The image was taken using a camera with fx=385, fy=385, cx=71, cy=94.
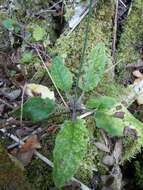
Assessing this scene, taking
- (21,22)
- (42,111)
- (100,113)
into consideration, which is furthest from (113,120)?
(21,22)

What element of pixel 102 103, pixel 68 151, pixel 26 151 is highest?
pixel 102 103

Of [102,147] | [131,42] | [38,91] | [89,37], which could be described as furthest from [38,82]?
[131,42]

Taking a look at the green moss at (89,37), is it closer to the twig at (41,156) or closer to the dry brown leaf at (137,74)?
the dry brown leaf at (137,74)

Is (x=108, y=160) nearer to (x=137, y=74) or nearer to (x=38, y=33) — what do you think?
(x=137, y=74)

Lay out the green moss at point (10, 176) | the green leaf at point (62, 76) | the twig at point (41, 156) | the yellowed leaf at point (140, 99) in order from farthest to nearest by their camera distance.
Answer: the yellowed leaf at point (140, 99)
the green leaf at point (62, 76)
the twig at point (41, 156)
the green moss at point (10, 176)

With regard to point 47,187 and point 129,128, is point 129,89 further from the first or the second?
point 47,187

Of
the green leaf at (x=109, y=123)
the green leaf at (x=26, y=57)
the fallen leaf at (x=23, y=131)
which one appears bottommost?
the fallen leaf at (x=23, y=131)

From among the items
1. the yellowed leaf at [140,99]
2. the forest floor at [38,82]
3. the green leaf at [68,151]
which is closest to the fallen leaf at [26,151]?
the forest floor at [38,82]
